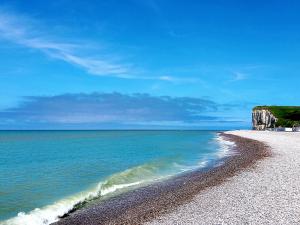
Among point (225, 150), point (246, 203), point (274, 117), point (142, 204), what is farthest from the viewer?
point (274, 117)

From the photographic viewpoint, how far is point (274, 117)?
160 metres

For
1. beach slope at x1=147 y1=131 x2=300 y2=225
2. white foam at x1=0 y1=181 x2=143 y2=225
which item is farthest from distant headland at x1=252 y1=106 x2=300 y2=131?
white foam at x1=0 y1=181 x2=143 y2=225

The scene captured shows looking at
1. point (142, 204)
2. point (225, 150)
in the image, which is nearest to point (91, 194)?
point (142, 204)

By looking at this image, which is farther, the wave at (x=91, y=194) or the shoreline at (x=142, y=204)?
the wave at (x=91, y=194)

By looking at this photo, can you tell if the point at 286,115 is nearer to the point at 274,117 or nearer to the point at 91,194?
the point at 274,117

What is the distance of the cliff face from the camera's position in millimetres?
162750

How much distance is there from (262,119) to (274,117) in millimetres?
13219

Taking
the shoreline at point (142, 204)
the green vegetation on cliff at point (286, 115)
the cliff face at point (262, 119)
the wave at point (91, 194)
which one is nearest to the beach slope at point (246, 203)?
the shoreline at point (142, 204)

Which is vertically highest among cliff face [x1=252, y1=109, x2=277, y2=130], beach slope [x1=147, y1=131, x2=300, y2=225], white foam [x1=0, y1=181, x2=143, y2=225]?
cliff face [x1=252, y1=109, x2=277, y2=130]

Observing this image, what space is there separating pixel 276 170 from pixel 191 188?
710 cm

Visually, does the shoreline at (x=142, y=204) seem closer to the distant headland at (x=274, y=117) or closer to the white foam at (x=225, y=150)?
the white foam at (x=225, y=150)

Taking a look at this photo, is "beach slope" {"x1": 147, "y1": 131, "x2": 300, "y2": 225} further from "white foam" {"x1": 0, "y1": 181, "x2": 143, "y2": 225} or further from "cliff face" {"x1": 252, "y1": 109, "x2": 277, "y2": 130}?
"cliff face" {"x1": 252, "y1": 109, "x2": 277, "y2": 130}

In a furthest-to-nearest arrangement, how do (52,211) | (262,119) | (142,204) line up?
1. (262,119)
2. (142,204)
3. (52,211)

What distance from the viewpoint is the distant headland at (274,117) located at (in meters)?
153
